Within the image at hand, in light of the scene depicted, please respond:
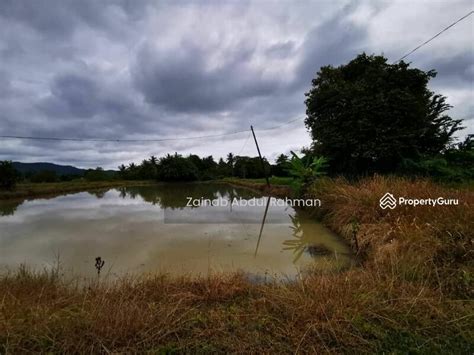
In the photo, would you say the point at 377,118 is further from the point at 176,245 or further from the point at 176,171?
the point at 176,171

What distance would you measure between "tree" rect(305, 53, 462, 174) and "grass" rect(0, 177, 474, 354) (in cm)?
614

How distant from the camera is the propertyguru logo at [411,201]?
3850mm

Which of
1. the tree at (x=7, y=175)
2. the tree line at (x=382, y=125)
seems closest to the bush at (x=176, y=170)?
the tree at (x=7, y=175)

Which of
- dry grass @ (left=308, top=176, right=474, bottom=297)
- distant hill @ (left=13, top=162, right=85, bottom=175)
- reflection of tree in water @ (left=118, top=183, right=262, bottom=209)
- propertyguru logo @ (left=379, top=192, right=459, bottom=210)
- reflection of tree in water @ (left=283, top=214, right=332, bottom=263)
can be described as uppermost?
distant hill @ (left=13, top=162, right=85, bottom=175)

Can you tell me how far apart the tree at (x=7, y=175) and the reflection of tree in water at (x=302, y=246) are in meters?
16.5

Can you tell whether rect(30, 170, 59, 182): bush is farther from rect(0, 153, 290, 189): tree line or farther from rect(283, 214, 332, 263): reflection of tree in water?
rect(283, 214, 332, 263): reflection of tree in water

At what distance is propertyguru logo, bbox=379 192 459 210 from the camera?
3.85 meters

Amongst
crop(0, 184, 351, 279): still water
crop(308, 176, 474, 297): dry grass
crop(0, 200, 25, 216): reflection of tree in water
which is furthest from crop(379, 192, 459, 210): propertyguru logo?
crop(0, 200, 25, 216): reflection of tree in water

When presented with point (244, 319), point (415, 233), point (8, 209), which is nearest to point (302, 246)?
point (415, 233)

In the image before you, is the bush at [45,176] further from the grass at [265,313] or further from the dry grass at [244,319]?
the dry grass at [244,319]

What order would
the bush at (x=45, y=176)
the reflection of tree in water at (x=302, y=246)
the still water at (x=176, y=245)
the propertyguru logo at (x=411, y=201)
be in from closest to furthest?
the still water at (x=176, y=245), the propertyguru logo at (x=411, y=201), the reflection of tree in water at (x=302, y=246), the bush at (x=45, y=176)

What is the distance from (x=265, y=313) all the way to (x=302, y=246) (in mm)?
2785

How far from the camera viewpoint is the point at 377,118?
8.16 metres

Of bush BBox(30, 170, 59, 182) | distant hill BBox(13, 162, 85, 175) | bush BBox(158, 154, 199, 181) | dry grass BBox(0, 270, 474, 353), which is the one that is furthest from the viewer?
bush BBox(158, 154, 199, 181)
